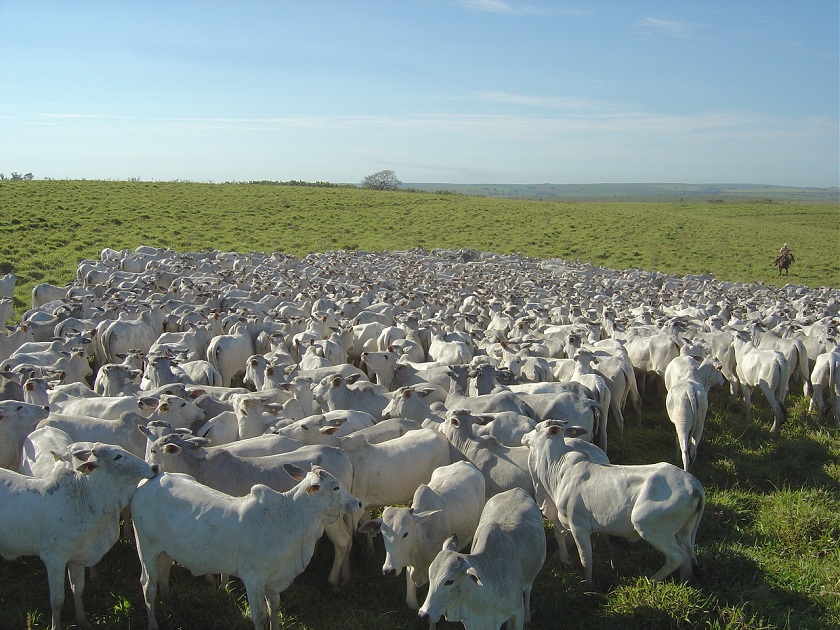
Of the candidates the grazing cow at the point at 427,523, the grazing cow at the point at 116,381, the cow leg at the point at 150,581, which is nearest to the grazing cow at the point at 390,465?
the grazing cow at the point at 427,523

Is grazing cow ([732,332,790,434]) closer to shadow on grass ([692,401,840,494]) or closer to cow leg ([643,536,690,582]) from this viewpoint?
shadow on grass ([692,401,840,494])

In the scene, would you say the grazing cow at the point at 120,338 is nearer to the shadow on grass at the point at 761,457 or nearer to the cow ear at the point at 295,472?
the cow ear at the point at 295,472

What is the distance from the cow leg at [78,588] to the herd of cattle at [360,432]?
0.02 metres

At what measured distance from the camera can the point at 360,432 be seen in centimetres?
862

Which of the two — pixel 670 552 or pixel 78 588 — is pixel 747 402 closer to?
pixel 670 552

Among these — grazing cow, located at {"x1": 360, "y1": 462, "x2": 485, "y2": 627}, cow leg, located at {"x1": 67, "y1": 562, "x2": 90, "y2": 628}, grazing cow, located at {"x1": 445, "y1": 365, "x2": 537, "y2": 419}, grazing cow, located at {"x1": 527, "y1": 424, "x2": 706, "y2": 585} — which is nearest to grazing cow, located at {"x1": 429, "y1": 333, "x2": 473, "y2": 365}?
grazing cow, located at {"x1": 445, "y1": 365, "x2": 537, "y2": 419}

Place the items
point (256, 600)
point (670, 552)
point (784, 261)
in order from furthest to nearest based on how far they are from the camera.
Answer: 1. point (784, 261)
2. point (670, 552)
3. point (256, 600)

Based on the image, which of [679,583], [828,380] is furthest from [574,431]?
[828,380]

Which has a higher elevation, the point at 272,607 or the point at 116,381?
the point at 116,381

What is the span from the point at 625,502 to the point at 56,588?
18.3 ft

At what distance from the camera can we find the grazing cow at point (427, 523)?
640 cm

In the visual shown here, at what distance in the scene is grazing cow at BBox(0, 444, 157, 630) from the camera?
6164 millimetres

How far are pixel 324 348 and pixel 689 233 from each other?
4516 cm

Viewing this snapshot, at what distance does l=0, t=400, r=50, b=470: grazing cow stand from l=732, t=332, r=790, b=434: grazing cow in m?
11.6
